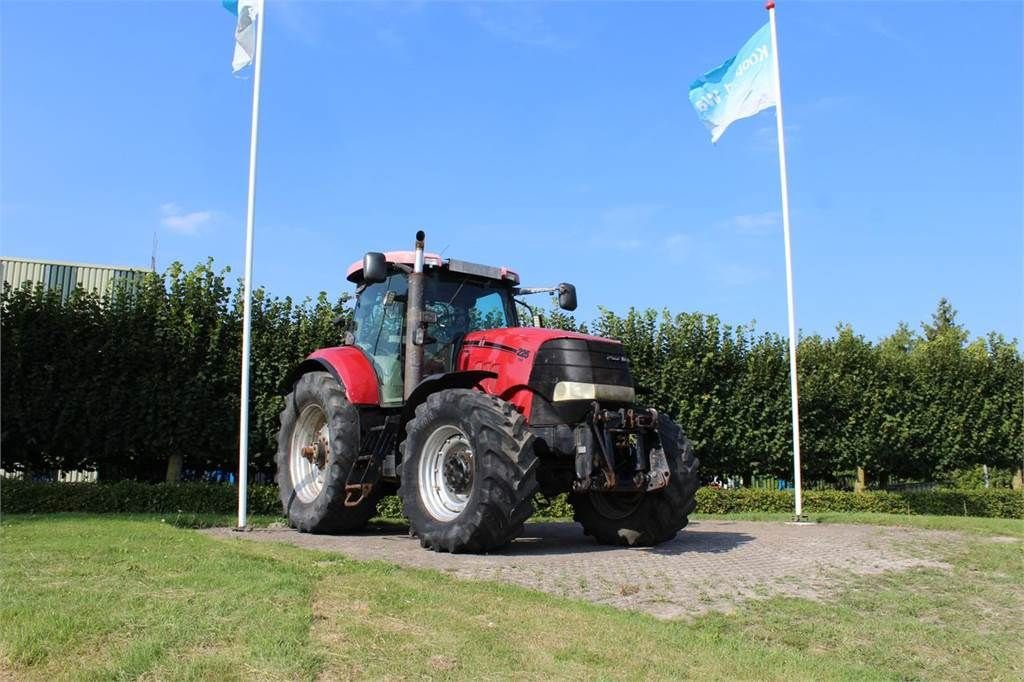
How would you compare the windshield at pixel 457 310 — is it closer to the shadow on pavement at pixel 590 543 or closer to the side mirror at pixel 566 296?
the side mirror at pixel 566 296

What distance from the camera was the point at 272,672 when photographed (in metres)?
3.94

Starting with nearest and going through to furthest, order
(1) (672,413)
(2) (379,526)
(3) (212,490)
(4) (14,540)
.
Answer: (4) (14,540) < (2) (379,526) < (3) (212,490) < (1) (672,413)

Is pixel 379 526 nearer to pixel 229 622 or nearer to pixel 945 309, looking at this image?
pixel 229 622

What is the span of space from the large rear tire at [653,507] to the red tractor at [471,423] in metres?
0.01

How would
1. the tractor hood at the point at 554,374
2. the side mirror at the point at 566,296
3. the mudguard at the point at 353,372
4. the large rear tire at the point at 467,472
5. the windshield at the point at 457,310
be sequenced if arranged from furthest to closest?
the side mirror at the point at 566,296 → the mudguard at the point at 353,372 → the windshield at the point at 457,310 → the tractor hood at the point at 554,374 → the large rear tire at the point at 467,472

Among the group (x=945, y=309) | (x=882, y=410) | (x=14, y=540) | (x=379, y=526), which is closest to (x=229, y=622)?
(x=14, y=540)

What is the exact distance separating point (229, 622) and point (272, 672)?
2.52ft

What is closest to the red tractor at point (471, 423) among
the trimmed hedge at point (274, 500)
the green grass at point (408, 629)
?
the green grass at point (408, 629)

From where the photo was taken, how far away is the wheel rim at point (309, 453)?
34.1 ft

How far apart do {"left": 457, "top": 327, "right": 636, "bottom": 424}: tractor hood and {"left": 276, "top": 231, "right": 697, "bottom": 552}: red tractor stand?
14 millimetres

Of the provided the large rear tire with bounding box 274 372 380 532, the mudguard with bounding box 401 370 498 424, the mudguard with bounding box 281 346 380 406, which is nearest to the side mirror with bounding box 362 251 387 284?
the mudguard with bounding box 401 370 498 424

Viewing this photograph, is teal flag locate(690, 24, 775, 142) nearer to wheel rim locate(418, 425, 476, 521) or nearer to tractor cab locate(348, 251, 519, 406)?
tractor cab locate(348, 251, 519, 406)

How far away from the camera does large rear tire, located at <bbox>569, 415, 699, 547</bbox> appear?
848 cm

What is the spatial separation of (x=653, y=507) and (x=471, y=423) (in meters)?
2.27
